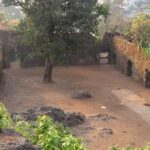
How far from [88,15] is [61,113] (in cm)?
926

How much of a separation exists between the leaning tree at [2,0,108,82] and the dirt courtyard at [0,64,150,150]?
8.50 feet

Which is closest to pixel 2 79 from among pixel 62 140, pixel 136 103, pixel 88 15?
pixel 88 15

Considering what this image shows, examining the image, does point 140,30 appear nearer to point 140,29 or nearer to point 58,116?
point 140,29

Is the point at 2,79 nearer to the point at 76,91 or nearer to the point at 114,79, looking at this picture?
the point at 76,91

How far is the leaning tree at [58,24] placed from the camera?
1010 inches

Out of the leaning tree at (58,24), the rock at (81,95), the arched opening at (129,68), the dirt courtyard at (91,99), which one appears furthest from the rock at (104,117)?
the arched opening at (129,68)

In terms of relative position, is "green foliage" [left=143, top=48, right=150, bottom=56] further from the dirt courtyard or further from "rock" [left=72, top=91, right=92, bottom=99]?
"rock" [left=72, top=91, right=92, bottom=99]

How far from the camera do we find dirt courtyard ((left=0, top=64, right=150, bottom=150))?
17688 mm

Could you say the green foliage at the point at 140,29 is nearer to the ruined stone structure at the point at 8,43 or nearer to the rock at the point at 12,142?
the ruined stone structure at the point at 8,43

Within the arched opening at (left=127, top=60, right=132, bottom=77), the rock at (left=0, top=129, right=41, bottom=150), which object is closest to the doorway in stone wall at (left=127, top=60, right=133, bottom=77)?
the arched opening at (left=127, top=60, right=132, bottom=77)

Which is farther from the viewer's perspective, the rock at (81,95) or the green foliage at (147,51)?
the green foliage at (147,51)

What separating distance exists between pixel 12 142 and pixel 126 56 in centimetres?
2505

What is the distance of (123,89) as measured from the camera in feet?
89.2

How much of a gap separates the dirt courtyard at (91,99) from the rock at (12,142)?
27.0ft
